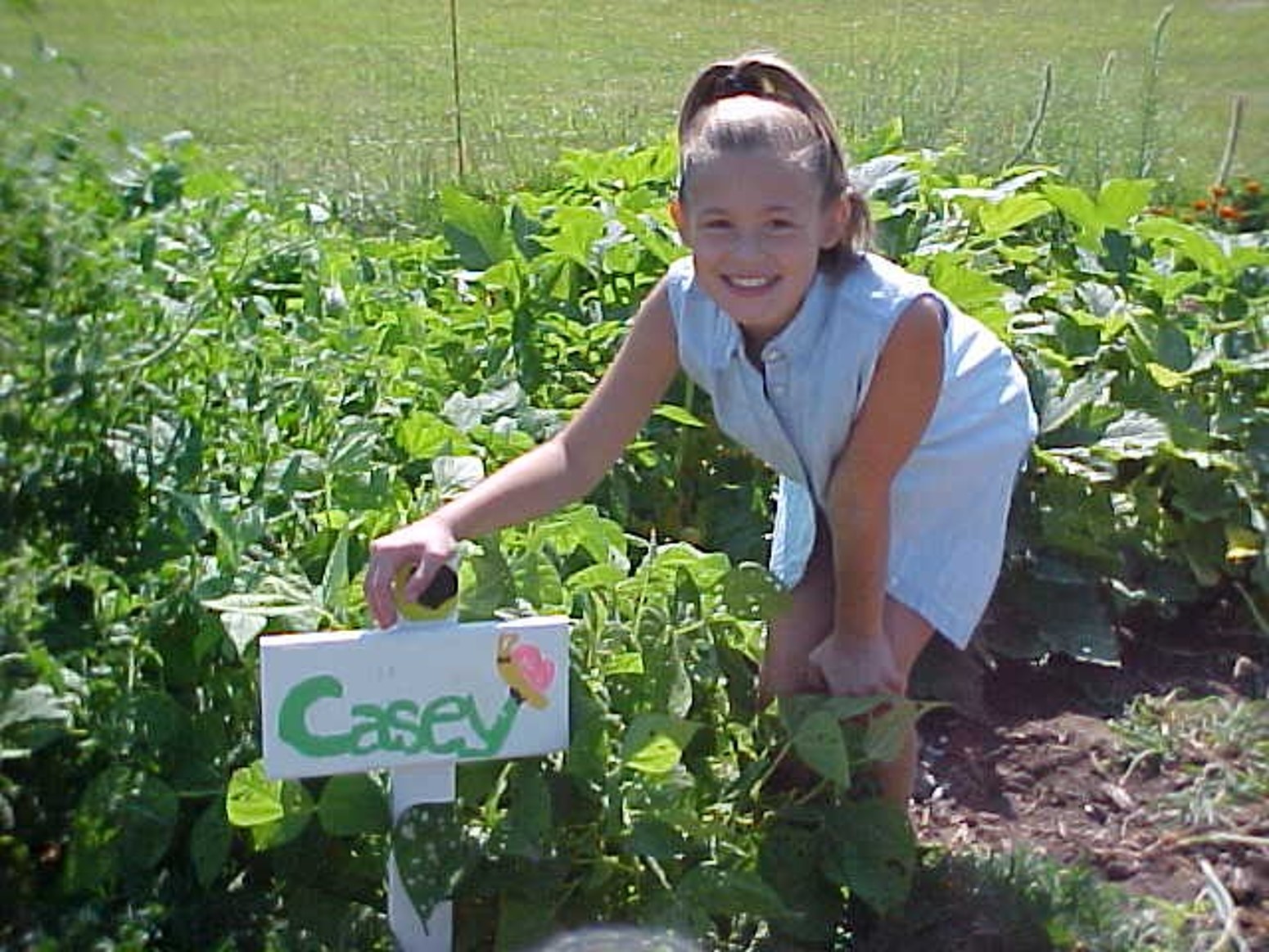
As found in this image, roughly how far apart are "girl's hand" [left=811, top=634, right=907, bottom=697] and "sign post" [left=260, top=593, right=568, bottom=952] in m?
0.45

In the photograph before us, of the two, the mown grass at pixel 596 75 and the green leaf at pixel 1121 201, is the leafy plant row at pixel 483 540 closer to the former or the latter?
the green leaf at pixel 1121 201

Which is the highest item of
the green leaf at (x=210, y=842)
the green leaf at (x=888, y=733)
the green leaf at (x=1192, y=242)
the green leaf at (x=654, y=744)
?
the green leaf at (x=1192, y=242)

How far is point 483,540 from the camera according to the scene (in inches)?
94.5

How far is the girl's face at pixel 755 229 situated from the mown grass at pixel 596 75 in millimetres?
1469

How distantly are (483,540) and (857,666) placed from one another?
0.50 m

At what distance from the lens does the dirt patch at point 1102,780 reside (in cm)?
275

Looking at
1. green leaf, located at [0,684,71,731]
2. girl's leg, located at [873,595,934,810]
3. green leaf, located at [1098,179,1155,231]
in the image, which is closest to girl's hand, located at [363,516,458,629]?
green leaf, located at [0,684,71,731]

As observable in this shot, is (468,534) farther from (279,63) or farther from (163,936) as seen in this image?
(279,63)

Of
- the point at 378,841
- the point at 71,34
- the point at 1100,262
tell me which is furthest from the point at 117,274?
the point at 71,34

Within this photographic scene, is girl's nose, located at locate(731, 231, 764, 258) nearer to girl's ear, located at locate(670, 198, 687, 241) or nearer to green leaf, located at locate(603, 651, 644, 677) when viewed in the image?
girl's ear, located at locate(670, 198, 687, 241)

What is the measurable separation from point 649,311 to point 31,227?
915 mm

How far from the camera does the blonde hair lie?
2.30m

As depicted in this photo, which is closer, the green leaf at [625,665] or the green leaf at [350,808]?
the green leaf at [350,808]

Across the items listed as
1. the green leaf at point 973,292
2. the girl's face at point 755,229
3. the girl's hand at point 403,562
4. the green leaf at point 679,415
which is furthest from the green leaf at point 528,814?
the green leaf at point 973,292
